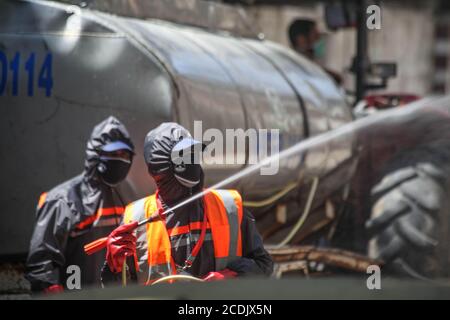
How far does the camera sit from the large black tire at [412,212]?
5.12 m

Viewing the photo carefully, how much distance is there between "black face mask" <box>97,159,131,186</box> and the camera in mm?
4234

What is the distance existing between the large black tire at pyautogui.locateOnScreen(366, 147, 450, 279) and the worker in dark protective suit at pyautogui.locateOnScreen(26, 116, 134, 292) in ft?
4.40

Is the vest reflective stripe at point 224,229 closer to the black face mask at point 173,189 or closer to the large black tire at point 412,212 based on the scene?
the black face mask at point 173,189

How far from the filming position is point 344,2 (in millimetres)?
8367

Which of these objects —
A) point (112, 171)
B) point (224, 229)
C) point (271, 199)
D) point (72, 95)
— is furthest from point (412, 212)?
point (224, 229)

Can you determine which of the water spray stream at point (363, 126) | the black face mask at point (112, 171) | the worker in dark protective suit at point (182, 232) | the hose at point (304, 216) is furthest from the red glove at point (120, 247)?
the hose at point (304, 216)

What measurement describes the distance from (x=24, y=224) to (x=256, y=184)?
2.86ft

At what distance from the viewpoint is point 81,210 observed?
4223 millimetres

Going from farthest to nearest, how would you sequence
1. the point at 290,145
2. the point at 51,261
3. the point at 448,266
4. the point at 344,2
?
the point at 344,2
the point at 290,145
the point at 448,266
the point at 51,261

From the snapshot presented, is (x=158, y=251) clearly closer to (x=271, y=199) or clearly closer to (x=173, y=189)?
(x=173, y=189)

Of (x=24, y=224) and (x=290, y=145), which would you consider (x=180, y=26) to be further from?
(x=24, y=224)

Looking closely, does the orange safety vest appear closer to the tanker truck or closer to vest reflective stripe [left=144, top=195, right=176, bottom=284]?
vest reflective stripe [left=144, top=195, right=176, bottom=284]
